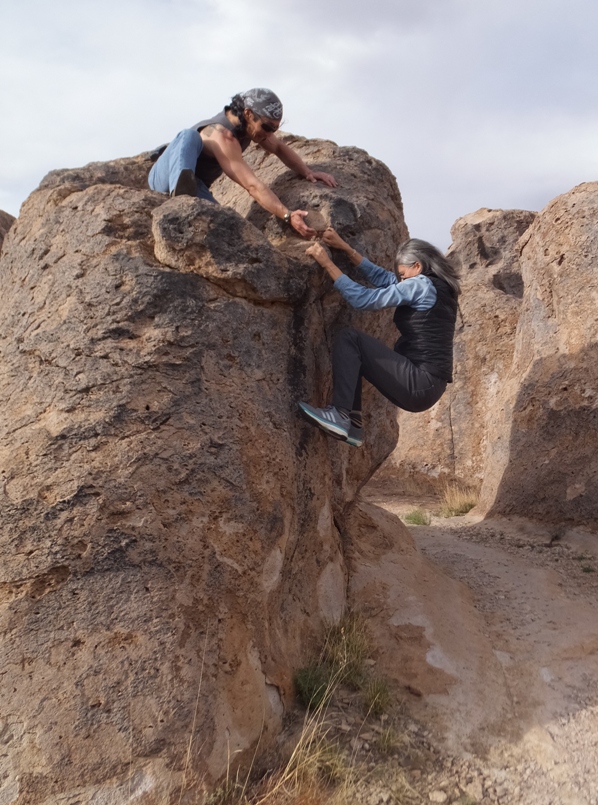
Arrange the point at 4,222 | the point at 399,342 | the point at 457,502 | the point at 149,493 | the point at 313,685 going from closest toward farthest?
the point at 149,493, the point at 313,685, the point at 399,342, the point at 4,222, the point at 457,502

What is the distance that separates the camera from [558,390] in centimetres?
663

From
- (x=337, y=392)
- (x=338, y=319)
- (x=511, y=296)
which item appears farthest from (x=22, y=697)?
(x=511, y=296)

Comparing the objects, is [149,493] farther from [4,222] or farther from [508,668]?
[4,222]

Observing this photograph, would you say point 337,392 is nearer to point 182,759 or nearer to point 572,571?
point 182,759

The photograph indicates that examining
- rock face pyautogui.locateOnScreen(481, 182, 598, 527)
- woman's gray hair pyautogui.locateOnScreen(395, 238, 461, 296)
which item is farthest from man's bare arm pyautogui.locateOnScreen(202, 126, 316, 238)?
rock face pyautogui.locateOnScreen(481, 182, 598, 527)

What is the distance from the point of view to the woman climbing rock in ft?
13.0

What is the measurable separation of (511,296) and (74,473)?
8.44 meters

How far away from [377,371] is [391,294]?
1.52 feet

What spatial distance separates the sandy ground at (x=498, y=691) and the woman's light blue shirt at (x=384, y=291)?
77.0 inches

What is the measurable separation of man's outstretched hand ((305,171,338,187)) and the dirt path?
271 centimetres

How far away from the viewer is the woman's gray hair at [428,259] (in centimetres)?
428

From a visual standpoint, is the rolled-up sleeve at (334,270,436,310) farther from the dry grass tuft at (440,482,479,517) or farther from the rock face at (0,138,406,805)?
the dry grass tuft at (440,482,479,517)

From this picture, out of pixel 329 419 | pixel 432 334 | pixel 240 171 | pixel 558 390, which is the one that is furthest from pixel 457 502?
pixel 240 171

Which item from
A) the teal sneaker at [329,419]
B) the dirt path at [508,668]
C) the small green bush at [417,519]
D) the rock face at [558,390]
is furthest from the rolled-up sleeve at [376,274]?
the small green bush at [417,519]
